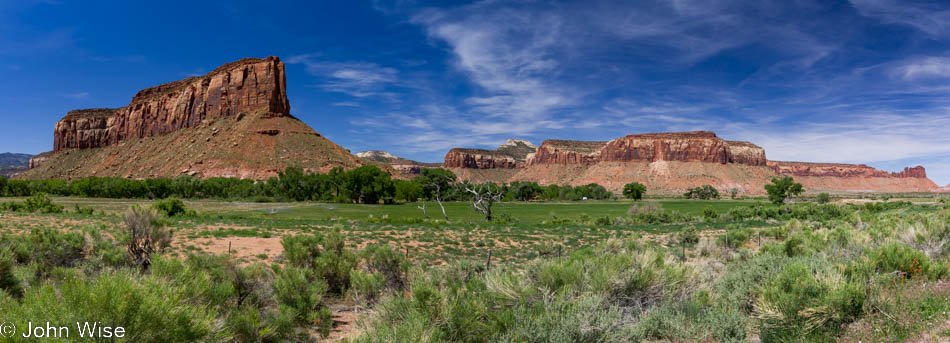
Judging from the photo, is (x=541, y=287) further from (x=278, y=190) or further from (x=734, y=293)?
(x=278, y=190)

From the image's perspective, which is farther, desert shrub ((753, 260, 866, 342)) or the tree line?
the tree line

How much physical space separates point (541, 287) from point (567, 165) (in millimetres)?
191577

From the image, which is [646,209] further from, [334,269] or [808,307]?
[808,307]

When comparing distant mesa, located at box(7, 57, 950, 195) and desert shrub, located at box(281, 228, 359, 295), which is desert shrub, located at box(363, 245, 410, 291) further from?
distant mesa, located at box(7, 57, 950, 195)

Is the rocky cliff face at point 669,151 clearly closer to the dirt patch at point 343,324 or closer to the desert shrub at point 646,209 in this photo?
the desert shrub at point 646,209

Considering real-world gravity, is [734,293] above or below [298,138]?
below

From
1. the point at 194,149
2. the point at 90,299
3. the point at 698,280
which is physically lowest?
the point at 698,280

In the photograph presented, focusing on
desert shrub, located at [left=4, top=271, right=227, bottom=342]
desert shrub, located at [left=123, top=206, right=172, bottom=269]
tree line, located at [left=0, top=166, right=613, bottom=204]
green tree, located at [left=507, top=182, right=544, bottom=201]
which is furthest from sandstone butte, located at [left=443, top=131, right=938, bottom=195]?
desert shrub, located at [left=4, top=271, right=227, bottom=342]

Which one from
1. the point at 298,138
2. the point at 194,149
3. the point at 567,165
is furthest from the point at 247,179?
the point at 567,165

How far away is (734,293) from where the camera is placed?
6.72 meters

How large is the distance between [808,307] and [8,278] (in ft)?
37.0

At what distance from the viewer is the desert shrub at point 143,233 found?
1087 cm

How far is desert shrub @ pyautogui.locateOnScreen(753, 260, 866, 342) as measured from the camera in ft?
16.9

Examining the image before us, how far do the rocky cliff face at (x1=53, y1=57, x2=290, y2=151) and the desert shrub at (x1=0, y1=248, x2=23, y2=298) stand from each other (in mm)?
105471
